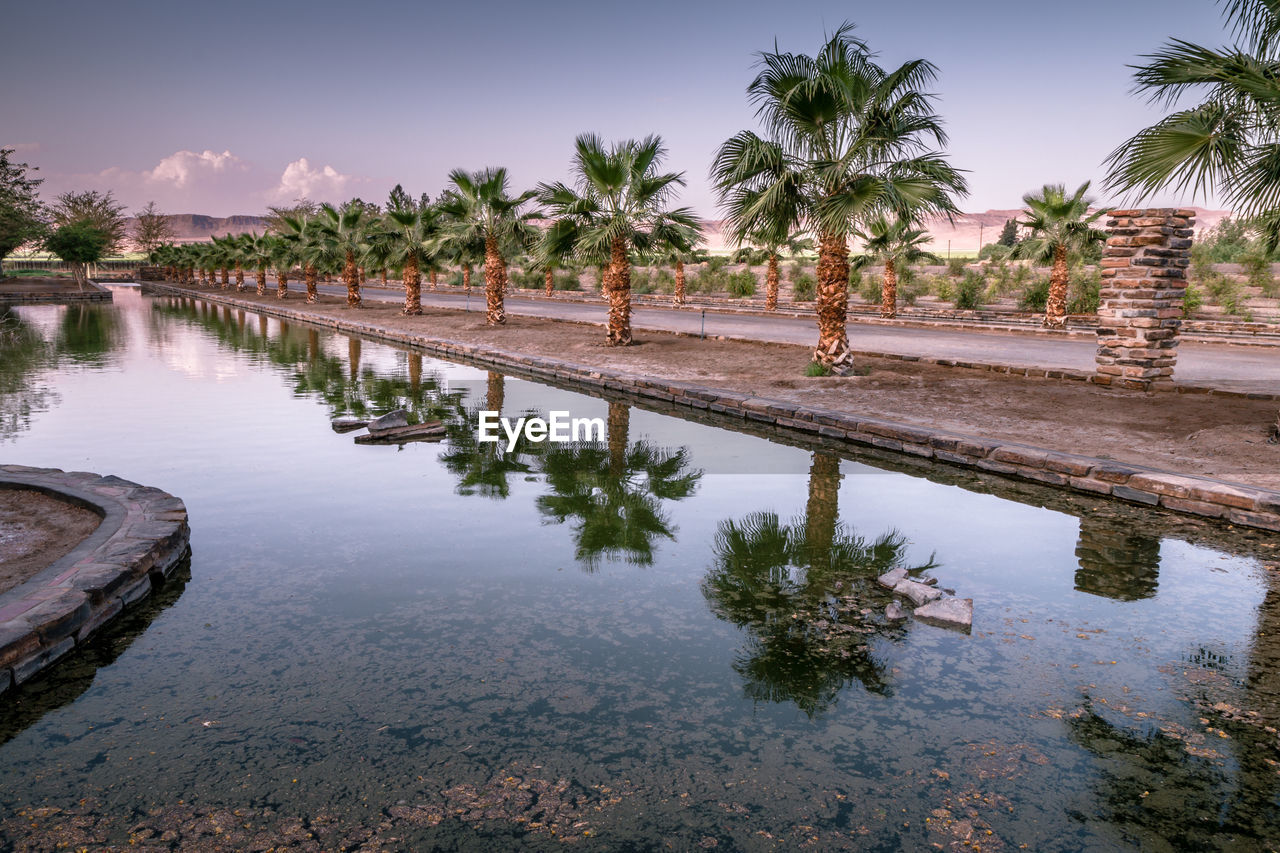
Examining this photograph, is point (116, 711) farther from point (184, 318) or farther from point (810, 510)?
point (184, 318)

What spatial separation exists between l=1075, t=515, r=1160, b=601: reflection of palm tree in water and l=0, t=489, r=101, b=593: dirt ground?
295 inches

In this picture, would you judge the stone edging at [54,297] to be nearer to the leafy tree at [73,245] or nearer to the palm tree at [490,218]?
the leafy tree at [73,245]

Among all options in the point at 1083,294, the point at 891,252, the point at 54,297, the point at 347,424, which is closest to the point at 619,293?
the point at 347,424

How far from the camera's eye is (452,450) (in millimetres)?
10602

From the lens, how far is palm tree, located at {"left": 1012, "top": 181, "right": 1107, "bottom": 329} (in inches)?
1062

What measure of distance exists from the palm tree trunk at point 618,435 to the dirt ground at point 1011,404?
2.20m

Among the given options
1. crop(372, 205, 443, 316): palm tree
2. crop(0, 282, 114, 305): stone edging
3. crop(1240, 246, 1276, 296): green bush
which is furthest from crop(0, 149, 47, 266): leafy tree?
crop(1240, 246, 1276, 296): green bush

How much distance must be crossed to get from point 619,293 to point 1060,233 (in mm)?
15948

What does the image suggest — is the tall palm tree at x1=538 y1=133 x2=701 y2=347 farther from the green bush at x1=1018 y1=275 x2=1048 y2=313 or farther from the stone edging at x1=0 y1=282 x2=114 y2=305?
the stone edging at x1=0 y1=282 x2=114 y2=305

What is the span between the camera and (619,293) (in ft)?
70.1

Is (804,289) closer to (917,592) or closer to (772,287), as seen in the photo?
(772,287)

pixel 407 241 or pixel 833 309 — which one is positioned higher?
pixel 407 241

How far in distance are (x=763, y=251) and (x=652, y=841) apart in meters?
39.8

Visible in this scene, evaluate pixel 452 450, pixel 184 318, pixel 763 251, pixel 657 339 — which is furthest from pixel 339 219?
pixel 452 450
